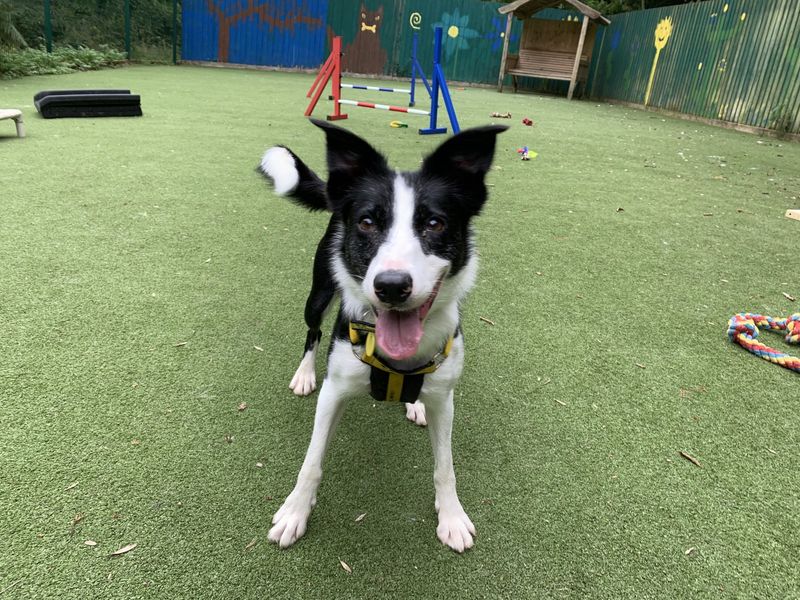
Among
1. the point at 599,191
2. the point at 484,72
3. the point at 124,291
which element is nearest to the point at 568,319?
the point at 124,291

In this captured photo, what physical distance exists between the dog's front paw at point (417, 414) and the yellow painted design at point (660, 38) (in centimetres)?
1602

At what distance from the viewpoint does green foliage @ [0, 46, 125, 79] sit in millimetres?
12242

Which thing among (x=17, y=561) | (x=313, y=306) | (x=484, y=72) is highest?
(x=484, y=72)

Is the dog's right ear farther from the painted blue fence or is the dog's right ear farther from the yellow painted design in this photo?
the painted blue fence

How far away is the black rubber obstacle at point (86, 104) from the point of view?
25.6 ft

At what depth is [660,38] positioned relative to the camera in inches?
579

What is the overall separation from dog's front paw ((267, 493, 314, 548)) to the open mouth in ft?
2.05

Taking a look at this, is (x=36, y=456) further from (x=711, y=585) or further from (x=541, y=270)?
(x=541, y=270)

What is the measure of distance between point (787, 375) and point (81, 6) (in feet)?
69.4

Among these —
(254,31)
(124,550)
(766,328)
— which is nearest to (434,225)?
(124,550)

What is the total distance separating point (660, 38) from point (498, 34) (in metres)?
6.85

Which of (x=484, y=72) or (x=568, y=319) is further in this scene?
(x=484, y=72)

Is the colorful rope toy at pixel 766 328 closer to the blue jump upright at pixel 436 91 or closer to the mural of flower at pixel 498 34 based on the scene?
the blue jump upright at pixel 436 91

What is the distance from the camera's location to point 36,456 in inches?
75.7
